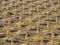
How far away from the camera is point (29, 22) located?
4.41ft

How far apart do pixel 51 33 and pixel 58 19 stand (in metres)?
0.17

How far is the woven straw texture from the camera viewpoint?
117cm

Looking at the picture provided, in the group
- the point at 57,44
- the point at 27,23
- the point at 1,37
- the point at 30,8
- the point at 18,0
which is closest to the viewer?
the point at 57,44

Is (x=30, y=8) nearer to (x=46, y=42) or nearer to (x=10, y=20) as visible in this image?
(x=10, y=20)

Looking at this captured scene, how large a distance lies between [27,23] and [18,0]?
444 mm

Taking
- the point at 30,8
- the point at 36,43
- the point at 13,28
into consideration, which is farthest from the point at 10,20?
the point at 36,43

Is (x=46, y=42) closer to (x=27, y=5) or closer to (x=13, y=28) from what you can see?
(x=13, y=28)

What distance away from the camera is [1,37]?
122 centimetres

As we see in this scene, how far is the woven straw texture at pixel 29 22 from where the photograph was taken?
1165 mm

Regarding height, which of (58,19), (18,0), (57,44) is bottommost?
(57,44)

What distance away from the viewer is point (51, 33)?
120cm

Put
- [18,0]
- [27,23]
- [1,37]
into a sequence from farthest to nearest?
[18,0], [27,23], [1,37]

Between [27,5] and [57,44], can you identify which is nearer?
[57,44]

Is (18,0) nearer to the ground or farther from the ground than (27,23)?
farther from the ground
